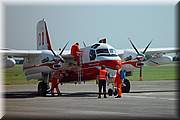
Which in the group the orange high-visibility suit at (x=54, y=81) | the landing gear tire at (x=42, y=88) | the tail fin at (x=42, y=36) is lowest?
the landing gear tire at (x=42, y=88)

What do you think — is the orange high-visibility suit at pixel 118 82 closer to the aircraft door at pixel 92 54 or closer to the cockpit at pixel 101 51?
the cockpit at pixel 101 51

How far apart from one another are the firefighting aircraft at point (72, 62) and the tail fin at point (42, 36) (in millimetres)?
699

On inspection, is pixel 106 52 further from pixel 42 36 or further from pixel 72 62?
pixel 42 36

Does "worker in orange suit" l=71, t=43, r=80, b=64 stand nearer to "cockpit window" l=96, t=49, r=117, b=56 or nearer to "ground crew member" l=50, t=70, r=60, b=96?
"cockpit window" l=96, t=49, r=117, b=56

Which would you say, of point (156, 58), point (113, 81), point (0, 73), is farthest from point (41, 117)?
point (156, 58)

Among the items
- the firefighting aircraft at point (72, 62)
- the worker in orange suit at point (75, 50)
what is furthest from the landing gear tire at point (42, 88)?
the worker in orange suit at point (75, 50)

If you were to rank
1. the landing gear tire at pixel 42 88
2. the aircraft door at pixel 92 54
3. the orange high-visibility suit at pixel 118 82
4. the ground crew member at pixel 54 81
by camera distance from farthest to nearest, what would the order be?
the landing gear tire at pixel 42 88 → the ground crew member at pixel 54 81 → the aircraft door at pixel 92 54 → the orange high-visibility suit at pixel 118 82

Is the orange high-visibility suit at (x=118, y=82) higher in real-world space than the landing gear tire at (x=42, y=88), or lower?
higher

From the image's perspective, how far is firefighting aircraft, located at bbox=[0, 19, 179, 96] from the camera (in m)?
21.7

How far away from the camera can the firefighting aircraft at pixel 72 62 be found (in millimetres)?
21688

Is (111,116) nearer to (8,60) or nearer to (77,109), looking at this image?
(77,109)

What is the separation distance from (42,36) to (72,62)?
4130mm

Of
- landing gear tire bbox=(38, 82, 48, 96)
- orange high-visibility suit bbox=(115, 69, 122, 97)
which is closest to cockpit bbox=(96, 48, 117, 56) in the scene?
orange high-visibility suit bbox=(115, 69, 122, 97)

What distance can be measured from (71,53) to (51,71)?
1643 millimetres
